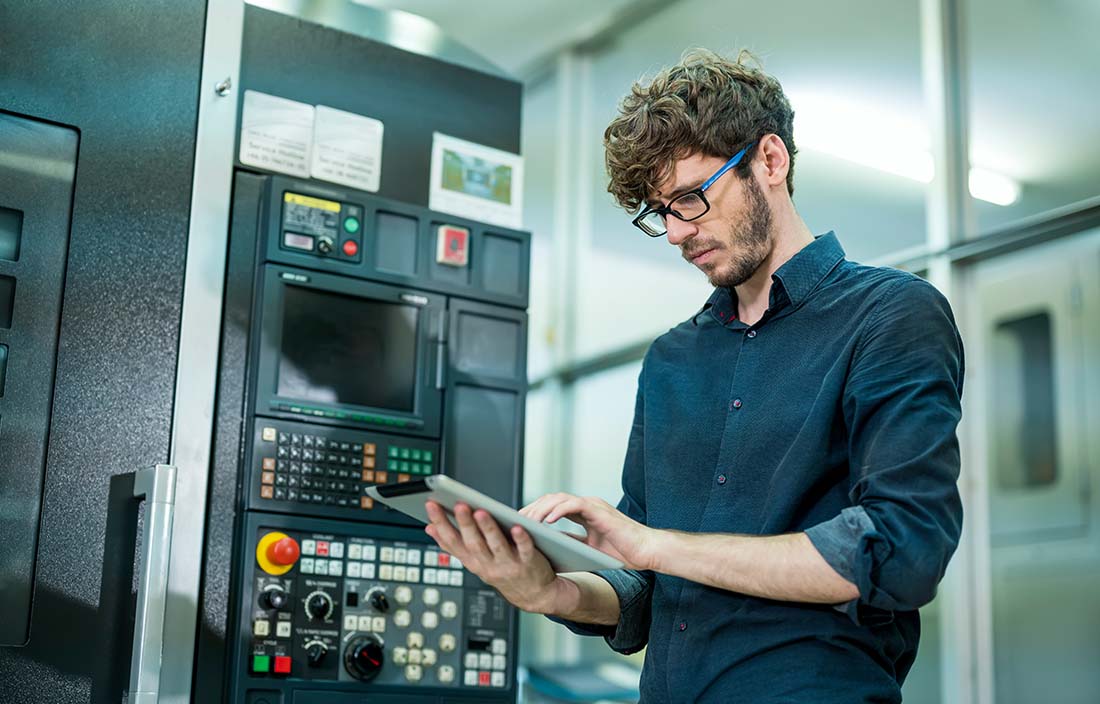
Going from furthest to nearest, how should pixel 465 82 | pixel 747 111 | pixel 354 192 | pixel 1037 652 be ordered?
1. pixel 1037 652
2. pixel 465 82
3. pixel 354 192
4. pixel 747 111

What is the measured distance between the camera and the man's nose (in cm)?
162

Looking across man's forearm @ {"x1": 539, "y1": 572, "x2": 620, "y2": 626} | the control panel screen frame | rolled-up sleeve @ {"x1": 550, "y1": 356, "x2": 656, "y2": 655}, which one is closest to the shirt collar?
rolled-up sleeve @ {"x1": 550, "y1": 356, "x2": 656, "y2": 655}

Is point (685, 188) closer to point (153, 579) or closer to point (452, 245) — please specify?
point (452, 245)

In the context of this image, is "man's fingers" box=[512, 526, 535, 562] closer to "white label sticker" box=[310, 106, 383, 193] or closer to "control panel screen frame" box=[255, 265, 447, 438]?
"control panel screen frame" box=[255, 265, 447, 438]

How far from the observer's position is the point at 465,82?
2.48m

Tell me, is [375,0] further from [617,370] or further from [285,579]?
[285,579]

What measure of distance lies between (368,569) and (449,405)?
33 cm

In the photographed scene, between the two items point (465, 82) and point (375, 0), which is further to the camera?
point (375, 0)

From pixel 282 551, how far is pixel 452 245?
0.64 meters

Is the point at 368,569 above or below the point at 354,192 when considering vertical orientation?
below

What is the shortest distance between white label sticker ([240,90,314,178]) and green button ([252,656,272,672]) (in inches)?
31.9

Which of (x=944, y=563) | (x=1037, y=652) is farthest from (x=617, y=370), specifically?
(x=944, y=563)

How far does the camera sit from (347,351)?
2.14m

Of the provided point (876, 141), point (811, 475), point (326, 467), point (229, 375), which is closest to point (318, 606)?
point (326, 467)
